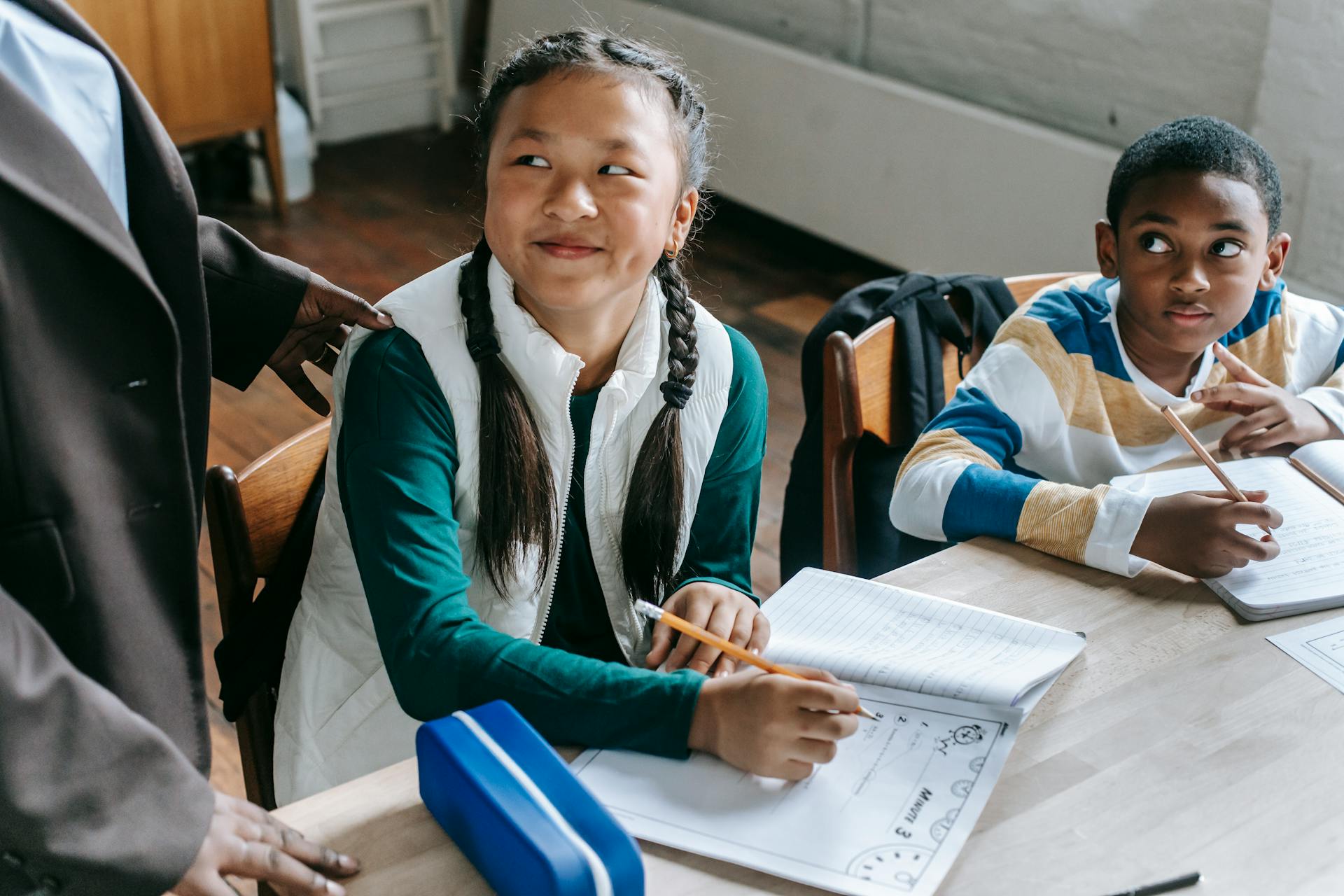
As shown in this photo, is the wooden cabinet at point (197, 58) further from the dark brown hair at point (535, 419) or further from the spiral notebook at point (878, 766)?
the spiral notebook at point (878, 766)

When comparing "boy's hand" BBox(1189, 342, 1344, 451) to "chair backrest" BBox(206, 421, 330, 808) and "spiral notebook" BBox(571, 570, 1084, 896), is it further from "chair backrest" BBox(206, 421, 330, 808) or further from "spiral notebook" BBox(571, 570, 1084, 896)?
"chair backrest" BBox(206, 421, 330, 808)

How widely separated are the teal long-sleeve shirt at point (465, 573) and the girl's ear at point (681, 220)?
117mm

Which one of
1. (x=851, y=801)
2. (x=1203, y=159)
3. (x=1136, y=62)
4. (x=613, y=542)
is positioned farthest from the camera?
(x=1136, y=62)

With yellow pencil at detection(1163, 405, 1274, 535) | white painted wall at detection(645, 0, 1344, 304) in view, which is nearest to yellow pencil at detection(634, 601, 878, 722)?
yellow pencil at detection(1163, 405, 1274, 535)

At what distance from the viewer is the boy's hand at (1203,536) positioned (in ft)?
3.80

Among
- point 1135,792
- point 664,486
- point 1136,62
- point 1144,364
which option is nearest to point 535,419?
point 664,486

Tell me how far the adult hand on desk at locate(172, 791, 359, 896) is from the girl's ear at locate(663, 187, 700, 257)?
26.1 inches

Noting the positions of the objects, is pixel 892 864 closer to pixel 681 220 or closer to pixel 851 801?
pixel 851 801

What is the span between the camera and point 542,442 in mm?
1213

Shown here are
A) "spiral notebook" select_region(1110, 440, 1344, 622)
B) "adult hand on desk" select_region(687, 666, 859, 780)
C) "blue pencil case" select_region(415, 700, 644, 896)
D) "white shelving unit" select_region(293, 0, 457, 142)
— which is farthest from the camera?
"white shelving unit" select_region(293, 0, 457, 142)

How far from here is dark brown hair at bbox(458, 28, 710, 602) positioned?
46.8 inches

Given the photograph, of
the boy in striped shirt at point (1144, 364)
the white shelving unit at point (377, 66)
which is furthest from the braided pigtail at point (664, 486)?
the white shelving unit at point (377, 66)

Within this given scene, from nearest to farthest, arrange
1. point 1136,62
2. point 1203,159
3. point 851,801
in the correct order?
point 851,801 → point 1203,159 → point 1136,62

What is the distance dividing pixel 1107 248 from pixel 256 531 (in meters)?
0.96
